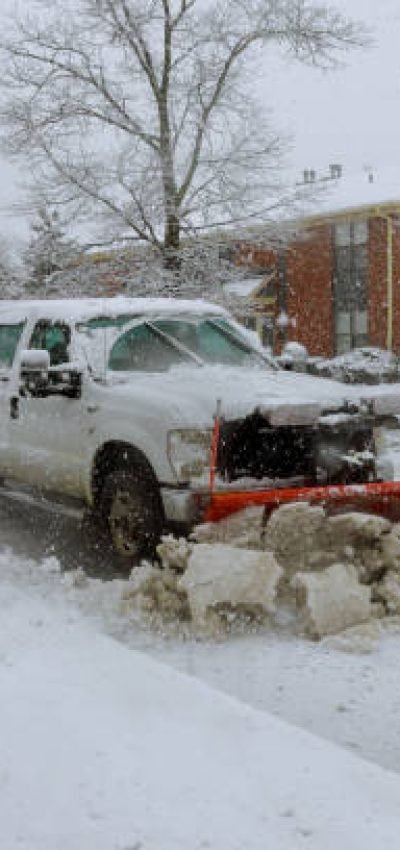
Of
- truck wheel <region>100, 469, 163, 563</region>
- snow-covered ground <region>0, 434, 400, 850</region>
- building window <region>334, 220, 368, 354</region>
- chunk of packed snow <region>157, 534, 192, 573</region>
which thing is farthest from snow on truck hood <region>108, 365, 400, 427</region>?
building window <region>334, 220, 368, 354</region>

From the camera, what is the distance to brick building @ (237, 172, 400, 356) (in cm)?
3247

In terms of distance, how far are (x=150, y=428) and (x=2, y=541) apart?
2.03 metres

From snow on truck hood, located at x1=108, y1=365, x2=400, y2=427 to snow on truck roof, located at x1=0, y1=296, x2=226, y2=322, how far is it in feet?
2.03

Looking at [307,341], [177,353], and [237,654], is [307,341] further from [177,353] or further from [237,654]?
[237,654]

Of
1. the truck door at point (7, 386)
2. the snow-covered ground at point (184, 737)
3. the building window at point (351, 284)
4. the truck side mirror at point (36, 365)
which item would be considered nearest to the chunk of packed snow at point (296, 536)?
the snow-covered ground at point (184, 737)

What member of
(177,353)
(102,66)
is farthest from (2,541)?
(102,66)

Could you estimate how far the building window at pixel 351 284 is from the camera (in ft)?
111

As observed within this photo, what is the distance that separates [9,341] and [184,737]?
5.02 metres

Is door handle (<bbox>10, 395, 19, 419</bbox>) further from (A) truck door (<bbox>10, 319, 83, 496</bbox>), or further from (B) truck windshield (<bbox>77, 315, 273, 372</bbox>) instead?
(B) truck windshield (<bbox>77, 315, 273, 372</bbox>)

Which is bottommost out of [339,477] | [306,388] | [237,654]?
[237,654]

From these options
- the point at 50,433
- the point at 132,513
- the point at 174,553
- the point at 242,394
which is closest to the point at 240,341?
the point at 50,433

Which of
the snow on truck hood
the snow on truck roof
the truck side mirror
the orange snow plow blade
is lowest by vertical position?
the orange snow plow blade

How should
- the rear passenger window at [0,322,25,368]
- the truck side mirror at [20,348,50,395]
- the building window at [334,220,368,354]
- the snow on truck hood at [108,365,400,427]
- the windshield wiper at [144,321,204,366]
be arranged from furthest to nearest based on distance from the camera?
the building window at [334,220,368,354] < the rear passenger window at [0,322,25,368] < the windshield wiper at [144,321,204,366] < the truck side mirror at [20,348,50,395] < the snow on truck hood at [108,365,400,427]

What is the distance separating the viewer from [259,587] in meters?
5.29
